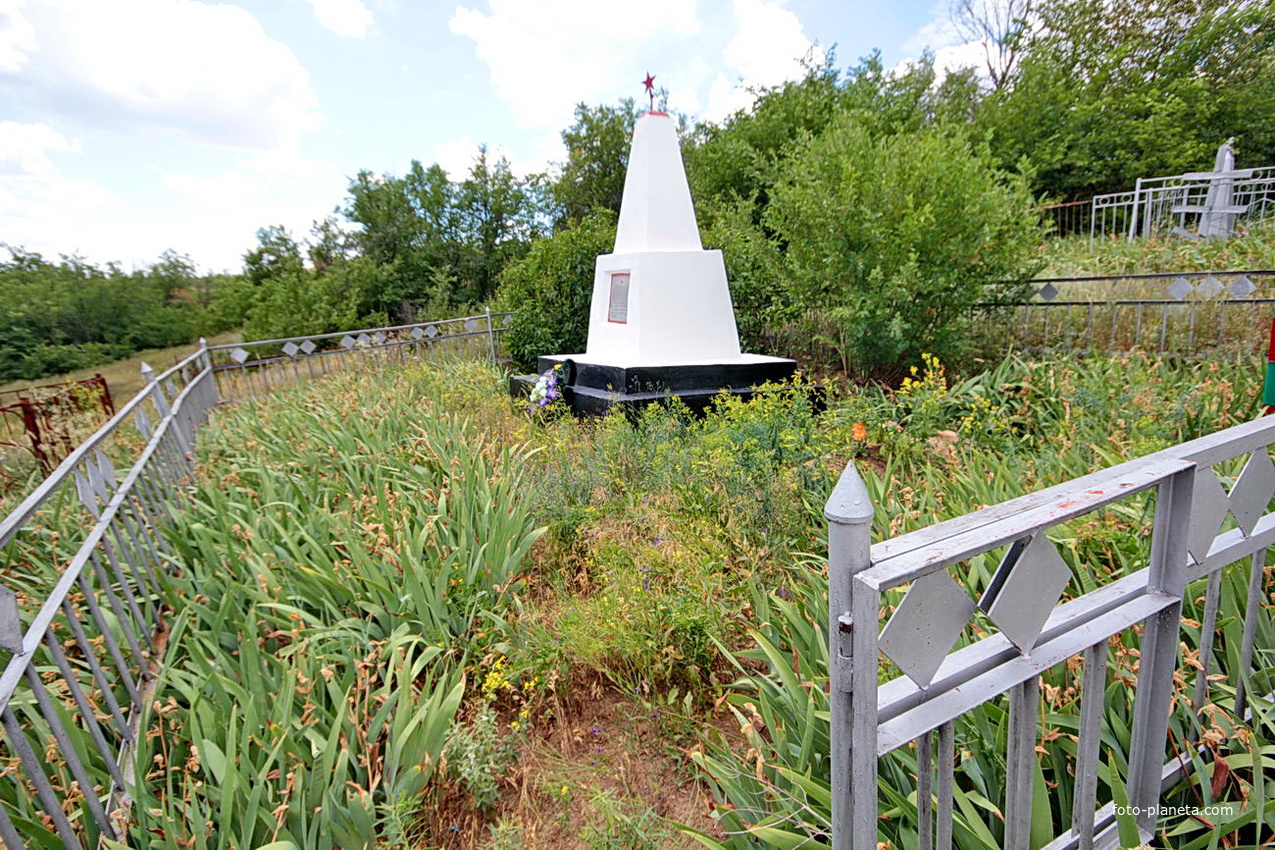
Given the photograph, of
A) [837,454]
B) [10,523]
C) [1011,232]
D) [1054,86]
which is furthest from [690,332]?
[1054,86]

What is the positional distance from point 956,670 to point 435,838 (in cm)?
195

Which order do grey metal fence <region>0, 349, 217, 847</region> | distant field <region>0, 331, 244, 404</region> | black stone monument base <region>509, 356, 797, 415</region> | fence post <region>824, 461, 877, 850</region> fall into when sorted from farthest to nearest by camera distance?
distant field <region>0, 331, 244, 404</region>, black stone monument base <region>509, 356, 797, 415</region>, grey metal fence <region>0, 349, 217, 847</region>, fence post <region>824, 461, 877, 850</region>

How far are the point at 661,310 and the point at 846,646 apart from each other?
5992mm

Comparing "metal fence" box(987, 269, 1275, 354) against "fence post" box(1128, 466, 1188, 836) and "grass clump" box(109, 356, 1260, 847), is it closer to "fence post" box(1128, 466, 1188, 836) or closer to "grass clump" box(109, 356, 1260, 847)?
"grass clump" box(109, 356, 1260, 847)

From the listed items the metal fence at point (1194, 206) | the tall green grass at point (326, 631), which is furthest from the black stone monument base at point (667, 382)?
the metal fence at point (1194, 206)

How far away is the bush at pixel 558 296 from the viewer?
9086 mm

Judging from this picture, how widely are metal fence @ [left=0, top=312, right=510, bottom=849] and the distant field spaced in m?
19.8

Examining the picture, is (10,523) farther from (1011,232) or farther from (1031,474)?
(1011,232)

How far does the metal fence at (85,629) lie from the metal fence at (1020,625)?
1.86m

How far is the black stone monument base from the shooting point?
6320 millimetres

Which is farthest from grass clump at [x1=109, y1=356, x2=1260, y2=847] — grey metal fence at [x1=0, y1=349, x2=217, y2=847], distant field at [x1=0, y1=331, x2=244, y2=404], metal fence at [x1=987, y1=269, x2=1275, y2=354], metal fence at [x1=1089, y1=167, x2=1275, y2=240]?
distant field at [x1=0, y1=331, x2=244, y2=404]

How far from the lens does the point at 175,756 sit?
6.95ft

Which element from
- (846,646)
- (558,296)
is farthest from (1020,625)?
(558,296)

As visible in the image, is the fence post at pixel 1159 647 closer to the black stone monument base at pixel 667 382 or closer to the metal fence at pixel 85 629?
the metal fence at pixel 85 629
